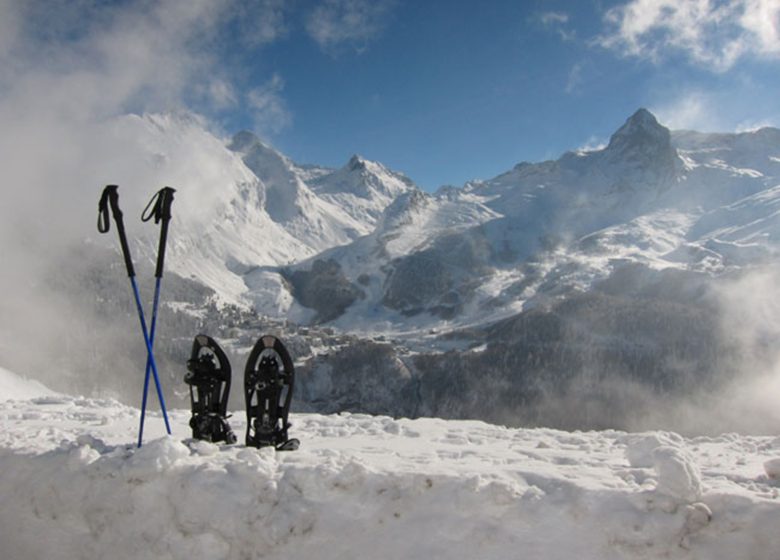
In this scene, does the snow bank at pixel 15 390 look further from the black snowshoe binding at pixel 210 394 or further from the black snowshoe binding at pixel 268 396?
the black snowshoe binding at pixel 268 396

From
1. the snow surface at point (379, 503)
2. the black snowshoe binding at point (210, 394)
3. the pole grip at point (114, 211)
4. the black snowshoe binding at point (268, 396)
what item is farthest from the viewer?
the black snowshoe binding at point (210, 394)

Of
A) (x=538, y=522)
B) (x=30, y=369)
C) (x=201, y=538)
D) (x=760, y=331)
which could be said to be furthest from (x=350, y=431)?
(x=760, y=331)

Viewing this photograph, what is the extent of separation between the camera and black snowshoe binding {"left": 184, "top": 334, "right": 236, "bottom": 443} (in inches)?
502

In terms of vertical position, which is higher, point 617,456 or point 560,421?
point 617,456

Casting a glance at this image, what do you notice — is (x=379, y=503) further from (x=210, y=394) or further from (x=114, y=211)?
(x=114, y=211)

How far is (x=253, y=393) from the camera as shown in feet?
42.1

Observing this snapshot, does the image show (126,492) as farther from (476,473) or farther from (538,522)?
(538,522)

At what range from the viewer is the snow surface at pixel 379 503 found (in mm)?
8500

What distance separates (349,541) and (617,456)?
606 centimetres

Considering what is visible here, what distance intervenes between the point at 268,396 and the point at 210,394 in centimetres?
145

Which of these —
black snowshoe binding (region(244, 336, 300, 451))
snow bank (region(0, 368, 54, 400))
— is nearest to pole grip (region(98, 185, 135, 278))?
black snowshoe binding (region(244, 336, 300, 451))

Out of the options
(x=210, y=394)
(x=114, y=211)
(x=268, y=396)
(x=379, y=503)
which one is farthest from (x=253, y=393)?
(x=114, y=211)

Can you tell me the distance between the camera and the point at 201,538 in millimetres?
9531

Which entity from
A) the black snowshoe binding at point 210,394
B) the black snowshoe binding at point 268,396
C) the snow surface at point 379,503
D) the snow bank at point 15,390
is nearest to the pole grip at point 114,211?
the black snowshoe binding at point 210,394
